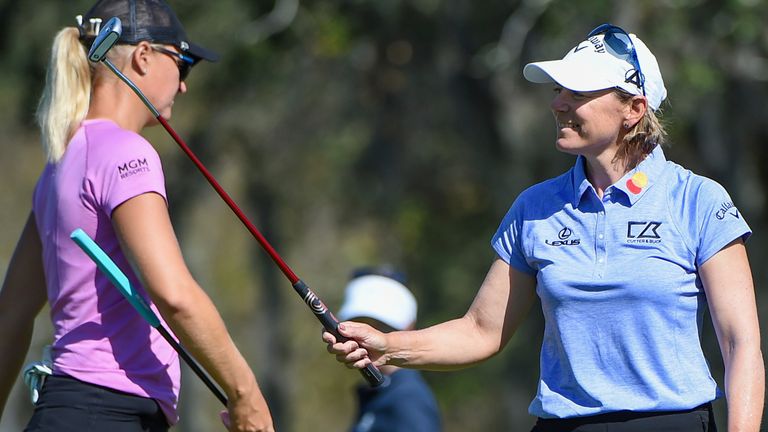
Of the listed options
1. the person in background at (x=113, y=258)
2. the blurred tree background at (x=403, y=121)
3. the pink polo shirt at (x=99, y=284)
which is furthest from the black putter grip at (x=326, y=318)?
the blurred tree background at (x=403, y=121)

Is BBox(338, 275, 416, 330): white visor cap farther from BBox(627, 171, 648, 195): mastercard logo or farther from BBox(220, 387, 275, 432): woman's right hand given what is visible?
BBox(627, 171, 648, 195): mastercard logo

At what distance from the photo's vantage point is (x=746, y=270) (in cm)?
351

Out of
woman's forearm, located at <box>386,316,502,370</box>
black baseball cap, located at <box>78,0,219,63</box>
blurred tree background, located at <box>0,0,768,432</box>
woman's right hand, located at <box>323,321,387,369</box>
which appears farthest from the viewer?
blurred tree background, located at <box>0,0,768,432</box>

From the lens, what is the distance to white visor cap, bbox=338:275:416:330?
490 cm

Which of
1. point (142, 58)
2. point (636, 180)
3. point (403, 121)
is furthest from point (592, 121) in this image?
point (403, 121)

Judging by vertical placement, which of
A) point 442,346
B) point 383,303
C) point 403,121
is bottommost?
point 403,121

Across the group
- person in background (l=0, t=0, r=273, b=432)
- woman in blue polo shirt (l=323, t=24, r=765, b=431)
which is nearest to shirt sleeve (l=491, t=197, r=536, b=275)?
woman in blue polo shirt (l=323, t=24, r=765, b=431)

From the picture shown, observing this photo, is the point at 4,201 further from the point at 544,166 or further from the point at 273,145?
the point at 544,166

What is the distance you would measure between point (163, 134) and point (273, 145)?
6.64ft

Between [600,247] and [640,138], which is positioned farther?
[640,138]

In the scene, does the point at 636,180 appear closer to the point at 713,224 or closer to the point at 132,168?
the point at 713,224

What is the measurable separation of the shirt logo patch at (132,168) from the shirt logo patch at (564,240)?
3.72 ft

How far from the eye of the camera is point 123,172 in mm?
3607

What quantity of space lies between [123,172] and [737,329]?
1.71m
